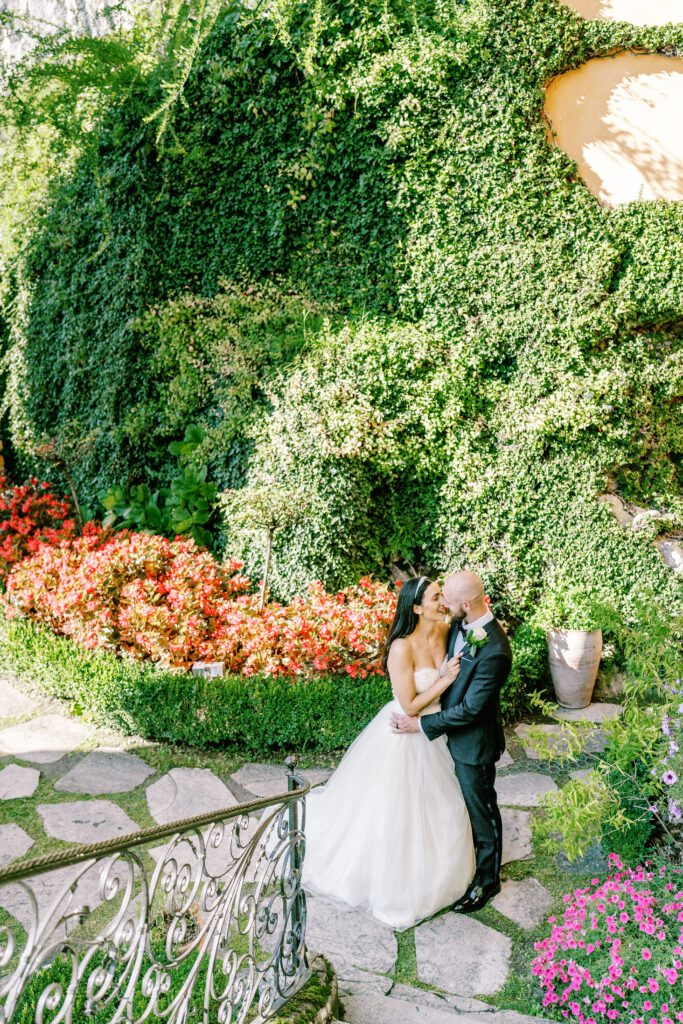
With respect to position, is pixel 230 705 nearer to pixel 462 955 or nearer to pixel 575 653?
pixel 462 955

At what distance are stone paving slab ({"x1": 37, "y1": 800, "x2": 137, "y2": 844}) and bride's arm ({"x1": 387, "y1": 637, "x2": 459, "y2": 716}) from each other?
72.9 inches

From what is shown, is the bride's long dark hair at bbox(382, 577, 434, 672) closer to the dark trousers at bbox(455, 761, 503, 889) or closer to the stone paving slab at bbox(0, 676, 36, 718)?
the dark trousers at bbox(455, 761, 503, 889)

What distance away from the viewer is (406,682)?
4371 mm

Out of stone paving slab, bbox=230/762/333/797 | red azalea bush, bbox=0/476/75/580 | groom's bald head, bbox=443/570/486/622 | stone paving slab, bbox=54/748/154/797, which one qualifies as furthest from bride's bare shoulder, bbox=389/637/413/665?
red azalea bush, bbox=0/476/75/580

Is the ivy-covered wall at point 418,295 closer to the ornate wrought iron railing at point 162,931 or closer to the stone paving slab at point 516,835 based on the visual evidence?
the stone paving slab at point 516,835

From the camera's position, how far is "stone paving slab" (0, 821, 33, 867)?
14.7 ft

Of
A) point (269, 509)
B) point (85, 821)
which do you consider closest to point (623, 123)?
point (269, 509)

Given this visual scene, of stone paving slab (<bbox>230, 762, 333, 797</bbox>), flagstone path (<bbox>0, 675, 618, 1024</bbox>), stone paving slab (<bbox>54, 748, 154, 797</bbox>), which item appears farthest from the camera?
stone paving slab (<bbox>230, 762, 333, 797</bbox>)

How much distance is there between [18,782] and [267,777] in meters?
1.67

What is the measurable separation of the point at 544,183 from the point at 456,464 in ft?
8.98

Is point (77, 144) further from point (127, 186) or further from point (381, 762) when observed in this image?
point (381, 762)

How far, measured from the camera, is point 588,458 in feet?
24.3

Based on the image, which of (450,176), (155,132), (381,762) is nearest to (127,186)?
(155,132)

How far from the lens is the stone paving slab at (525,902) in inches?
163
